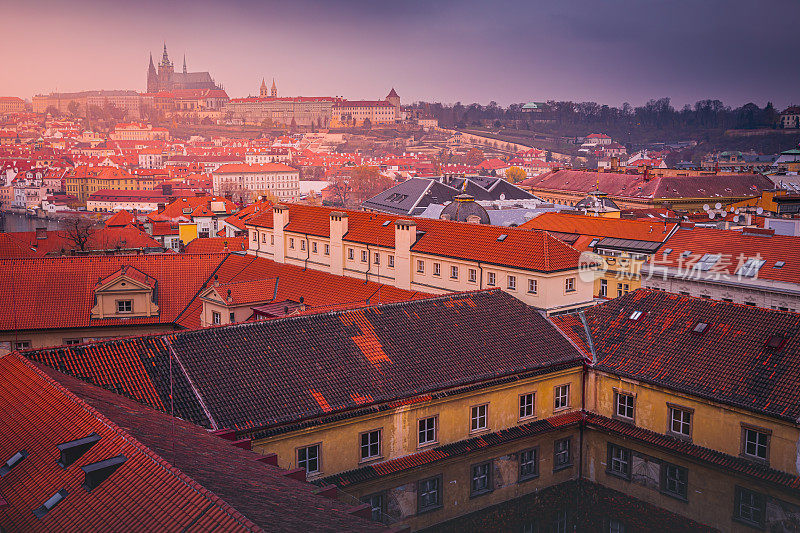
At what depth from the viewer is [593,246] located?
43.6 m

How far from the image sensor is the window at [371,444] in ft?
63.4

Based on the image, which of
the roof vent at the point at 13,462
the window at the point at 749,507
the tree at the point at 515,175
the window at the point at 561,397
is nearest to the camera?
the roof vent at the point at 13,462

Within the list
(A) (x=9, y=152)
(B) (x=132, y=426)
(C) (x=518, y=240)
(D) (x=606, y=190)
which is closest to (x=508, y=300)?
(C) (x=518, y=240)

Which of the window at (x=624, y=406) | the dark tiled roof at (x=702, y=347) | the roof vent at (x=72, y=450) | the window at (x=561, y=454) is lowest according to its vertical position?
A: the window at (x=561, y=454)

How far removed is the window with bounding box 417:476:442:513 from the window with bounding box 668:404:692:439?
687 centimetres

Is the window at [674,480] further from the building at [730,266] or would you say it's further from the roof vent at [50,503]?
the building at [730,266]

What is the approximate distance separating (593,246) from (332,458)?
28.7m

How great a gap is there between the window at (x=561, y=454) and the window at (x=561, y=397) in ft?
3.35

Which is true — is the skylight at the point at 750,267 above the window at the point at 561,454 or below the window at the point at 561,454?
above

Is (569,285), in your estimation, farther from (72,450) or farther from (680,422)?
(72,450)

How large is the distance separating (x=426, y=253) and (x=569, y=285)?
6.72 meters

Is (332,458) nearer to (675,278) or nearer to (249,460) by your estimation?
(249,460)

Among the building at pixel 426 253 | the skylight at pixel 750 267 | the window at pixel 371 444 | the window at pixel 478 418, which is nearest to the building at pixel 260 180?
the building at pixel 426 253

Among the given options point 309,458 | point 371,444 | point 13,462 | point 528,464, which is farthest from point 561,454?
point 13,462
